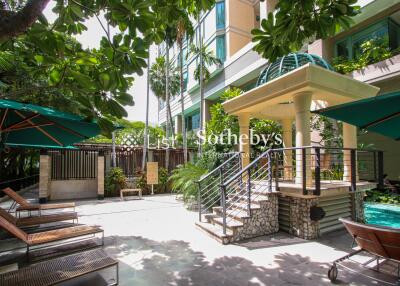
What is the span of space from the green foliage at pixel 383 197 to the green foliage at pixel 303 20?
7834 millimetres

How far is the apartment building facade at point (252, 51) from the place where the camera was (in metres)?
9.95

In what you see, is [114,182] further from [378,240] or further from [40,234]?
[378,240]

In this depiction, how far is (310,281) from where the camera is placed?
3.51 m

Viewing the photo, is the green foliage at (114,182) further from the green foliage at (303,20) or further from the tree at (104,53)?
the green foliage at (303,20)

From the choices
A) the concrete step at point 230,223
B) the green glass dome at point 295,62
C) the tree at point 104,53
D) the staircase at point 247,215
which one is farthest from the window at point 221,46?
the tree at point 104,53

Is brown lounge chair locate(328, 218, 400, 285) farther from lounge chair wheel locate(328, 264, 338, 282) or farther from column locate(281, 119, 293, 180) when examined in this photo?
column locate(281, 119, 293, 180)

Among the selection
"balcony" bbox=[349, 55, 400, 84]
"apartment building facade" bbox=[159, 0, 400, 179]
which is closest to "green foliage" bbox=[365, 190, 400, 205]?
"apartment building facade" bbox=[159, 0, 400, 179]

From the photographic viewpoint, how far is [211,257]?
14.4ft

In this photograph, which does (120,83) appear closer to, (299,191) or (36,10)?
(36,10)

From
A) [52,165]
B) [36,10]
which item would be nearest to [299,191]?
[36,10]

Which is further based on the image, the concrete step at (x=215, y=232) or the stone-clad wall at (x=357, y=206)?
the stone-clad wall at (x=357, y=206)

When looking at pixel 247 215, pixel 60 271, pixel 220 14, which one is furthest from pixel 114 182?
pixel 220 14

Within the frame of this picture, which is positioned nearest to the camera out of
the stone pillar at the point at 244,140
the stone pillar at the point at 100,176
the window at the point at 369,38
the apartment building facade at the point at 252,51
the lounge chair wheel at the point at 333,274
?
the lounge chair wheel at the point at 333,274

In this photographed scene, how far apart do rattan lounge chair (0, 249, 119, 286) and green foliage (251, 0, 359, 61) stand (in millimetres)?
3568
